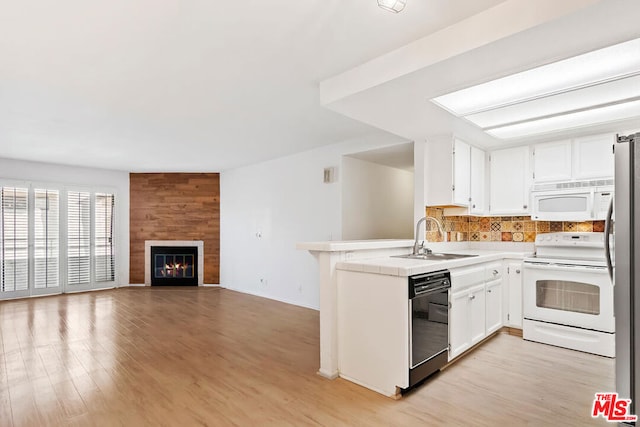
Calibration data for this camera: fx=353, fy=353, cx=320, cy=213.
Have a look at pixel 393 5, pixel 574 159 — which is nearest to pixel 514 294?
pixel 574 159

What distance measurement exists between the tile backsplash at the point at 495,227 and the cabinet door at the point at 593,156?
1.92ft

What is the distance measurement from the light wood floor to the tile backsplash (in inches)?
52.3

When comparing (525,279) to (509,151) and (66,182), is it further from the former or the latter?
(66,182)

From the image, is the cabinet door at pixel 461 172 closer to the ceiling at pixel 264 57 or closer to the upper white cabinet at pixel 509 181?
the ceiling at pixel 264 57

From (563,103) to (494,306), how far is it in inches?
82.4

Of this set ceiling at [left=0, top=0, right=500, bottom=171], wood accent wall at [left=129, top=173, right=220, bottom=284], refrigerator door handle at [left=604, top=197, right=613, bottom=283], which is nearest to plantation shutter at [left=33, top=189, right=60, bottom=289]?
wood accent wall at [left=129, top=173, right=220, bottom=284]

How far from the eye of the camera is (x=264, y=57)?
2590mm

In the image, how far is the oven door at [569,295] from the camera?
129 inches

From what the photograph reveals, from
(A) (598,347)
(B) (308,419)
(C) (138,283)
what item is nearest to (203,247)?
(C) (138,283)

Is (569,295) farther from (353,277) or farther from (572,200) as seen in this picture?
(353,277)

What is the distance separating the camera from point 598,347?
10.8 ft

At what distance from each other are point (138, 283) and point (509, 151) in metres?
7.43

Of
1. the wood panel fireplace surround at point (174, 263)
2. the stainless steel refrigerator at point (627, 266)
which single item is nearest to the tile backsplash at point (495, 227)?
the stainless steel refrigerator at point (627, 266)

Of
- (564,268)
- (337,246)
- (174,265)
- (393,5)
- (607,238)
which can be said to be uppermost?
(393,5)
